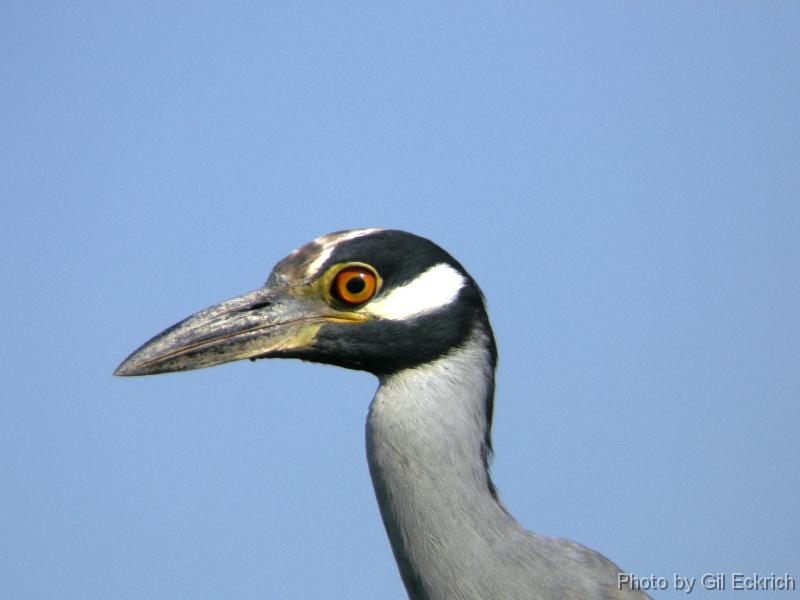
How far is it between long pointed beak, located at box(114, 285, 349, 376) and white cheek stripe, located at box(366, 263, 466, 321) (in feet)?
0.69

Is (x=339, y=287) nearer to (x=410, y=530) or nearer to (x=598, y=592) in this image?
(x=410, y=530)

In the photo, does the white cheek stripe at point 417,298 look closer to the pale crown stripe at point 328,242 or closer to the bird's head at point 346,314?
the bird's head at point 346,314

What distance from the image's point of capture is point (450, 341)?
156 inches

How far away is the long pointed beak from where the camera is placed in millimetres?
4031

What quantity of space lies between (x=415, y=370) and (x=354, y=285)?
447mm

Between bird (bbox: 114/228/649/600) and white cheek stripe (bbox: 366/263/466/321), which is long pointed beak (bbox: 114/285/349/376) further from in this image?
white cheek stripe (bbox: 366/263/466/321)

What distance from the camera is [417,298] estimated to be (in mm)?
3943

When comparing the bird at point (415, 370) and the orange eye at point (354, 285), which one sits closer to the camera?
the bird at point (415, 370)

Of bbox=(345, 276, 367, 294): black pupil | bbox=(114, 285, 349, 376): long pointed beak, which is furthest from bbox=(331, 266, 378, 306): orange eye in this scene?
bbox=(114, 285, 349, 376): long pointed beak

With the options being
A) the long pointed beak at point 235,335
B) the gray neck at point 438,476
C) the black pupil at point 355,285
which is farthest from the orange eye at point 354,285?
the gray neck at point 438,476

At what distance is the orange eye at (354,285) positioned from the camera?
3949 mm

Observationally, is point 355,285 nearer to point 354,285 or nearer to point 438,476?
point 354,285

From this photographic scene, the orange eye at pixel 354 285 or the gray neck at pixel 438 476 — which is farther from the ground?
the orange eye at pixel 354 285

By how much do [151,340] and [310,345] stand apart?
70 centimetres
